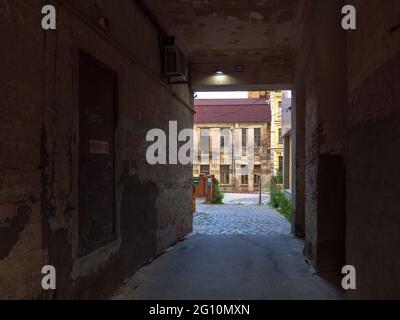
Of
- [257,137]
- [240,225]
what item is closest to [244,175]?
[257,137]

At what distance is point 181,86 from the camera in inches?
327

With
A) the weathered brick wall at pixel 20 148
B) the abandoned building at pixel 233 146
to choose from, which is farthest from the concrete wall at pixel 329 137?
the abandoned building at pixel 233 146

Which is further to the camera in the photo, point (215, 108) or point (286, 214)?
point (215, 108)

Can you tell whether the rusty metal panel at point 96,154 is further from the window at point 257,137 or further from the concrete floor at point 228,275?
the window at point 257,137

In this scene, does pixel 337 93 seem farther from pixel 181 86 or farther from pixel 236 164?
pixel 236 164

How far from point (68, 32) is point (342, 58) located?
3634 mm

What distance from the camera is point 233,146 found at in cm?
3052

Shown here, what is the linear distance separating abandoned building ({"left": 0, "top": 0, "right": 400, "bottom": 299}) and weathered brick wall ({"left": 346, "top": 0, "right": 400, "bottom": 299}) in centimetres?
2

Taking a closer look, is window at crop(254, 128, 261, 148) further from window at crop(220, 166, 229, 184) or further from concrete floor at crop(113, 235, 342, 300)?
concrete floor at crop(113, 235, 342, 300)

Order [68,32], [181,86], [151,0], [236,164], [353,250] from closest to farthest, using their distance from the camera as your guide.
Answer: [68,32] < [353,250] < [151,0] < [181,86] < [236,164]

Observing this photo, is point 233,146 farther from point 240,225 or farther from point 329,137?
point 329,137

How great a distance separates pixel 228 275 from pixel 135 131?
2.42m

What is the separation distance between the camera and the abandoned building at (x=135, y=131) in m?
2.69

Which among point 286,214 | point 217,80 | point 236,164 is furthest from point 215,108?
point 217,80
